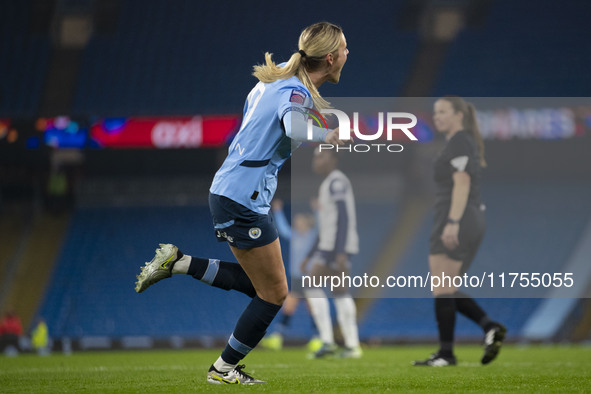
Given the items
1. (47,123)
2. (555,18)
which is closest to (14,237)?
(47,123)

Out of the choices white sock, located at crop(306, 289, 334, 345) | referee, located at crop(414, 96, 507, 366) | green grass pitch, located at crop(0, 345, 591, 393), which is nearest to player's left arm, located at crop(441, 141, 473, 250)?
referee, located at crop(414, 96, 507, 366)

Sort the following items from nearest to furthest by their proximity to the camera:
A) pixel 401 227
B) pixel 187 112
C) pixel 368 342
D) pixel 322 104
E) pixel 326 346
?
pixel 322 104 < pixel 326 346 < pixel 368 342 < pixel 187 112 < pixel 401 227

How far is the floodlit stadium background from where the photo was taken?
1598cm

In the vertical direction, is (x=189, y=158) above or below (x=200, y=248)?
above

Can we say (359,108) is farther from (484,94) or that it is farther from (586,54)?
(586,54)

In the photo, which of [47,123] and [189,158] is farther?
[189,158]

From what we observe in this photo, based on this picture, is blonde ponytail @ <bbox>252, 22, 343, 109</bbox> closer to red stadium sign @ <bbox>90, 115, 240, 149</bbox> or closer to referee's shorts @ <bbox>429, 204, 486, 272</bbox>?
referee's shorts @ <bbox>429, 204, 486, 272</bbox>

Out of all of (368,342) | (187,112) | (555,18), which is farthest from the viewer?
(555,18)

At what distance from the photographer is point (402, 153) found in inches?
691

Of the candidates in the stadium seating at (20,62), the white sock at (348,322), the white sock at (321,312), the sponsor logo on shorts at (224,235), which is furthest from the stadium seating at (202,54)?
the sponsor logo on shorts at (224,235)

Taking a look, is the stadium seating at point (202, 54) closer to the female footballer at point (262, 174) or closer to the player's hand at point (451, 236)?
the player's hand at point (451, 236)

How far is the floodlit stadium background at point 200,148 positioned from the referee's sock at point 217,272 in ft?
35.2

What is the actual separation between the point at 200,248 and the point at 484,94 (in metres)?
6.85

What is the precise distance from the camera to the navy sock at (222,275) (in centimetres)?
475
